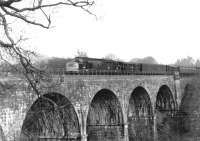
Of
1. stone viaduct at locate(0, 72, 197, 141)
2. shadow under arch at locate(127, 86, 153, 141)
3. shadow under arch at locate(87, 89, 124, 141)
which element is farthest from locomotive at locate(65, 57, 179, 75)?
shadow under arch at locate(127, 86, 153, 141)

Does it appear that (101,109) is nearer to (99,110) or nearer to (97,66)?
(99,110)

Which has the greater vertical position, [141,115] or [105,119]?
[105,119]

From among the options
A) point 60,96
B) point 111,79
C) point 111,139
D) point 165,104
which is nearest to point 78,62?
point 111,79

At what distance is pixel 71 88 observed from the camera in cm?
1912

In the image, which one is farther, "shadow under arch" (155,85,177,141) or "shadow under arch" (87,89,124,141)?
"shadow under arch" (155,85,177,141)

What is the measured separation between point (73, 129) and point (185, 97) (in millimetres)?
22520

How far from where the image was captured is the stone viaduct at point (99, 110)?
47.2ft

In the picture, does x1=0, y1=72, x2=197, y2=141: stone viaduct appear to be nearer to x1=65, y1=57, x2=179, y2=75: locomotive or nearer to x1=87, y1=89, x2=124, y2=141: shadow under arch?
x1=87, y1=89, x2=124, y2=141: shadow under arch

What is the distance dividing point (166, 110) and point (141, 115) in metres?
6.72

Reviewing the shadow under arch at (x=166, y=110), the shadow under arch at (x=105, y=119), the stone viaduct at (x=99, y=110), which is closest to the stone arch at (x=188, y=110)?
the stone viaduct at (x=99, y=110)

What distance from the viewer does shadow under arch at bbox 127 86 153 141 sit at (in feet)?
101

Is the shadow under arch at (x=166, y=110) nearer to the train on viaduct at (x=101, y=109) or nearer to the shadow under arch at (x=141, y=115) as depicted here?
the train on viaduct at (x=101, y=109)

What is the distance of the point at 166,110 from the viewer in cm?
3753

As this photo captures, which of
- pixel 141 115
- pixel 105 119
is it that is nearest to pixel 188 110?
pixel 141 115
